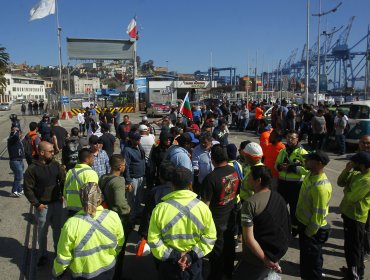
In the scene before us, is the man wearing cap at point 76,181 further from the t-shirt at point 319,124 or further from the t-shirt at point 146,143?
the t-shirt at point 319,124

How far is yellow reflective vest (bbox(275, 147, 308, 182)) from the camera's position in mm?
5383

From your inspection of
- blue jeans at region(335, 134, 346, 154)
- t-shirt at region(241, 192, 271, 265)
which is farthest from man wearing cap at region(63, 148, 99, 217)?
blue jeans at region(335, 134, 346, 154)

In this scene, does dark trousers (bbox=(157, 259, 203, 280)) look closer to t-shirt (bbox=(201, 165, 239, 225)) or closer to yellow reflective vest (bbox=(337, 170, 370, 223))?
t-shirt (bbox=(201, 165, 239, 225))

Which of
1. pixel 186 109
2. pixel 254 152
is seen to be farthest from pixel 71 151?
pixel 186 109

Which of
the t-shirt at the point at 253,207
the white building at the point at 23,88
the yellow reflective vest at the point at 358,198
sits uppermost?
the white building at the point at 23,88

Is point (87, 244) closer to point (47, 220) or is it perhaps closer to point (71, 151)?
point (47, 220)

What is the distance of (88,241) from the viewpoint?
307 centimetres

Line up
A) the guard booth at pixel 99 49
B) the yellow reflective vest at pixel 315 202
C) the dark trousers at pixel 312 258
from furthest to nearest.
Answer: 1. the guard booth at pixel 99 49
2. the dark trousers at pixel 312 258
3. the yellow reflective vest at pixel 315 202

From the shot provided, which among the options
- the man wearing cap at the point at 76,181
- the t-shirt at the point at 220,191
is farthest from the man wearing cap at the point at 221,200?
the man wearing cap at the point at 76,181

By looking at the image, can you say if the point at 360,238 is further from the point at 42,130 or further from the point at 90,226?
the point at 42,130

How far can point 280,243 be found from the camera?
3250 millimetres

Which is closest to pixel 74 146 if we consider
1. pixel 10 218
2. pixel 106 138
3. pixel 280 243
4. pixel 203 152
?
pixel 106 138

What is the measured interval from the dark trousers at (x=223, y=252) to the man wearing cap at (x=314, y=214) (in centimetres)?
84

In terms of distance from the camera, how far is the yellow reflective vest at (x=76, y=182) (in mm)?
4566
